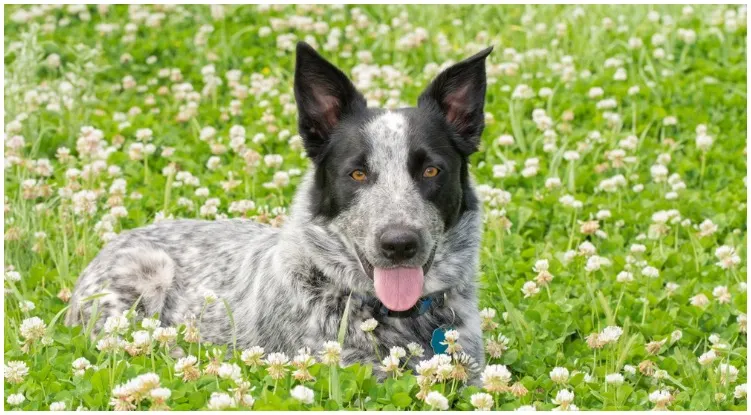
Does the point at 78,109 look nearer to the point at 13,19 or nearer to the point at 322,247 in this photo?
the point at 13,19

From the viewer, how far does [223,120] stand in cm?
1148

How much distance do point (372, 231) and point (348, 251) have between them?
0.42 meters

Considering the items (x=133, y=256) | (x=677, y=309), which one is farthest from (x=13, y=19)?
(x=677, y=309)

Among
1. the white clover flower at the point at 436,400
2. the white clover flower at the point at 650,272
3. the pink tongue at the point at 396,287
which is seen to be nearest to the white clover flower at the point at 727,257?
the white clover flower at the point at 650,272

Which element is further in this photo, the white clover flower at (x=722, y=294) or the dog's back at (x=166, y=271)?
the white clover flower at (x=722, y=294)

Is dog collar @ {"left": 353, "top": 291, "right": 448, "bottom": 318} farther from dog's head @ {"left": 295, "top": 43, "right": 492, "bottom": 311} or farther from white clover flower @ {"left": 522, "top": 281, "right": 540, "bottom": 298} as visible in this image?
white clover flower @ {"left": 522, "top": 281, "right": 540, "bottom": 298}

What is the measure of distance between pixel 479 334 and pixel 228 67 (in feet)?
24.4

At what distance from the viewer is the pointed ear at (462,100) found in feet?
21.2

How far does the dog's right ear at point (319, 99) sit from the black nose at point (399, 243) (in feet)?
2.99

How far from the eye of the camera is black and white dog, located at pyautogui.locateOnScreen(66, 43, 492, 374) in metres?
6.04

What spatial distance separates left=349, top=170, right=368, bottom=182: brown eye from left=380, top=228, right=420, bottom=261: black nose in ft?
1.40

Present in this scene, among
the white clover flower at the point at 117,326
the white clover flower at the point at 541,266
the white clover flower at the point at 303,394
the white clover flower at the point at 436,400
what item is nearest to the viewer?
the white clover flower at the point at 303,394

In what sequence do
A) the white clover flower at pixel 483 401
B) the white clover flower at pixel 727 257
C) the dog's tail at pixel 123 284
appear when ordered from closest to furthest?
the white clover flower at pixel 483 401
the dog's tail at pixel 123 284
the white clover flower at pixel 727 257

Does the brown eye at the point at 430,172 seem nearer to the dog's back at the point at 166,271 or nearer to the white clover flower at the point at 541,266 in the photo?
the dog's back at the point at 166,271
